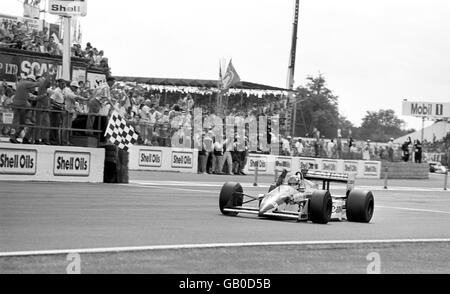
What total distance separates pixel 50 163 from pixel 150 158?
11.2m

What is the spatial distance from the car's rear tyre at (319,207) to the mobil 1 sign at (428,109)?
77410 mm

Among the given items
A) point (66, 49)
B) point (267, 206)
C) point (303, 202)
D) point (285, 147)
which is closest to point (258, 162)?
point (285, 147)

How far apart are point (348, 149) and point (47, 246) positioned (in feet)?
120

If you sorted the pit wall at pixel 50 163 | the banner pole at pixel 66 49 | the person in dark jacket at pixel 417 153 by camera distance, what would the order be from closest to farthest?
the pit wall at pixel 50 163 < the banner pole at pixel 66 49 < the person in dark jacket at pixel 417 153

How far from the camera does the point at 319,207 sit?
1402 cm

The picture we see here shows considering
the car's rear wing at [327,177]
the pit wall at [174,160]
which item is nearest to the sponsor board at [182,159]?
the pit wall at [174,160]

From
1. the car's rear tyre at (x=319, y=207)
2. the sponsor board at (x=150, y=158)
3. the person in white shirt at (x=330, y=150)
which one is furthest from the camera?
the person in white shirt at (x=330, y=150)

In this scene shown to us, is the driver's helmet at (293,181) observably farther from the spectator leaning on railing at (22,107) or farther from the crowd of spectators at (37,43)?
the crowd of spectators at (37,43)

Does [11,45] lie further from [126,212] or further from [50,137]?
[126,212]

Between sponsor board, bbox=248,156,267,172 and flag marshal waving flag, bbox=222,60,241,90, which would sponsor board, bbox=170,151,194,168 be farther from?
flag marshal waving flag, bbox=222,60,241,90

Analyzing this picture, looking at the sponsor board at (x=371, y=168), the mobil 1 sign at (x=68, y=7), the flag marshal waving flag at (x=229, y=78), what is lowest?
the sponsor board at (x=371, y=168)

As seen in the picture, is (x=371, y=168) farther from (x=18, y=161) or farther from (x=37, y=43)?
(x=18, y=161)

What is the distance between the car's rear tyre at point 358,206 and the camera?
15.2 metres

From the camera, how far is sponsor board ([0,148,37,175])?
19.5 m
